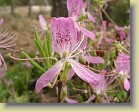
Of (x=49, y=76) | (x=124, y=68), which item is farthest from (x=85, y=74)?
(x=124, y=68)

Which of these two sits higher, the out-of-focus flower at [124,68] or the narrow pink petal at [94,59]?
the narrow pink petal at [94,59]

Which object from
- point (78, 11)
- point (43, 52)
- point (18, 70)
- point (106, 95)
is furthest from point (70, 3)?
point (18, 70)

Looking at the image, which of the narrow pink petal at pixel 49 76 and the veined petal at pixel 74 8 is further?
the veined petal at pixel 74 8

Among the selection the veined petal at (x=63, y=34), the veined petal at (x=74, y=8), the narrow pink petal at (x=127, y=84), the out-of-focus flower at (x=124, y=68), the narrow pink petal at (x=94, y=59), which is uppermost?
the veined petal at (x=74, y=8)

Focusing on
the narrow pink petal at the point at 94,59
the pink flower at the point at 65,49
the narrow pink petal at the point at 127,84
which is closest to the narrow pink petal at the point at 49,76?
the pink flower at the point at 65,49

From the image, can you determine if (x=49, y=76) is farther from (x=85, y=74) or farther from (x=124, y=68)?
(x=124, y=68)

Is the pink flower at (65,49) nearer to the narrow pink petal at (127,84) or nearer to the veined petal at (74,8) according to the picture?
the veined petal at (74,8)

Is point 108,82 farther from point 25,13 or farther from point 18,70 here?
point 25,13
